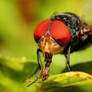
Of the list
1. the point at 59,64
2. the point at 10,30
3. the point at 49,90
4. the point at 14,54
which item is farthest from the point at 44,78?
the point at 10,30

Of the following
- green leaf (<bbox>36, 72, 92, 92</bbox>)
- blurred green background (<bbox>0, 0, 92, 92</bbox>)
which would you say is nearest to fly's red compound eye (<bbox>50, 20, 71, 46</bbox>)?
green leaf (<bbox>36, 72, 92, 92</bbox>)

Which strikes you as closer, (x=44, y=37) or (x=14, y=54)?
(x=44, y=37)

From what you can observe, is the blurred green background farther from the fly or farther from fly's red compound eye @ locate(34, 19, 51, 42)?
fly's red compound eye @ locate(34, 19, 51, 42)

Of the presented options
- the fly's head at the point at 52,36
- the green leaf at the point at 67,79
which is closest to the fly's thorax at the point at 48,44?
the fly's head at the point at 52,36

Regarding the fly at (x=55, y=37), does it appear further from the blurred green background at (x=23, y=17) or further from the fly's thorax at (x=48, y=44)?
the blurred green background at (x=23, y=17)

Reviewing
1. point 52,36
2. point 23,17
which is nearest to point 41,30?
point 52,36

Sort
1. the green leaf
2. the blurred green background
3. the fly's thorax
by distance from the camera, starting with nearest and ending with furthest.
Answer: the green leaf
the fly's thorax
the blurred green background

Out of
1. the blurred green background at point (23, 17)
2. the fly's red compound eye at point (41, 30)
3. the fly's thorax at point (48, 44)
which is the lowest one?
the blurred green background at point (23, 17)

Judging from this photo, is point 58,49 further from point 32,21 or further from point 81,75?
point 32,21
